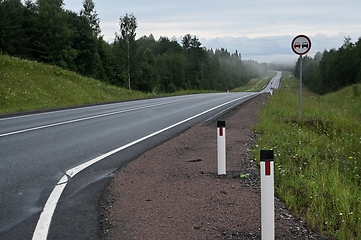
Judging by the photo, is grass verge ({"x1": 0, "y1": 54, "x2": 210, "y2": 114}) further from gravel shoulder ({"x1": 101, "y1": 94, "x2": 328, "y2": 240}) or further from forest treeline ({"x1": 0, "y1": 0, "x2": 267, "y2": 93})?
gravel shoulder ({"x1": 101, "y1": 94, "x2": 328, "y2": 240})

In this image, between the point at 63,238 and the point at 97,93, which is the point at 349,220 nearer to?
the point at 63,238

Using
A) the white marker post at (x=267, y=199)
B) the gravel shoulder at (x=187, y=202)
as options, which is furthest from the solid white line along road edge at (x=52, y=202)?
the white marker post at (x=267, y=199)

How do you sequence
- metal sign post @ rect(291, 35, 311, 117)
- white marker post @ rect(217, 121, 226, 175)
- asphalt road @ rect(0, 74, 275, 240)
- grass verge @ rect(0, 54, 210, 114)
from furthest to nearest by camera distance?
1. grass verge @ rect(0, 54, 210, 114)
2. metal sign post @ rect(291, 35, 311, 117)
3. white marker post @ rect(217, 121, 226, 175)
4. asphalt road @ rect(0, 74, 275, 240)

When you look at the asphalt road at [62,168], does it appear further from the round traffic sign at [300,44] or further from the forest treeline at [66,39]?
the forest treeline at [66,39]

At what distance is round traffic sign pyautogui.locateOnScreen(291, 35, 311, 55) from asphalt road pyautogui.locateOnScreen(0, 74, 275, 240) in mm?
4625

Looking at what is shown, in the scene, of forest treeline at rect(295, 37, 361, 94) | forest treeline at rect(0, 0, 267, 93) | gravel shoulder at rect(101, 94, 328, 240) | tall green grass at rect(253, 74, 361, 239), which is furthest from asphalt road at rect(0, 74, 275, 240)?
forest treeline at rect(295, 37, 361, 94)

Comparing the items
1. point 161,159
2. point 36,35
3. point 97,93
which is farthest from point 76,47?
point 161,159

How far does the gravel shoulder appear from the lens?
4.46 meters

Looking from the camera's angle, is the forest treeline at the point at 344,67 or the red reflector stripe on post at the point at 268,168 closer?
the red reflector stripe on post at the point at 268,168

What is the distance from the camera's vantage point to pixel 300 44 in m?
14.6

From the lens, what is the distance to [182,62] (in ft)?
352

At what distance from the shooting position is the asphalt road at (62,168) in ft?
15.6

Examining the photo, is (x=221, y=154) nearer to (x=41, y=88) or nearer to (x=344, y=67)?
(x=41, y=88)

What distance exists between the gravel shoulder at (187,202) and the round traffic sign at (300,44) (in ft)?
23.1
